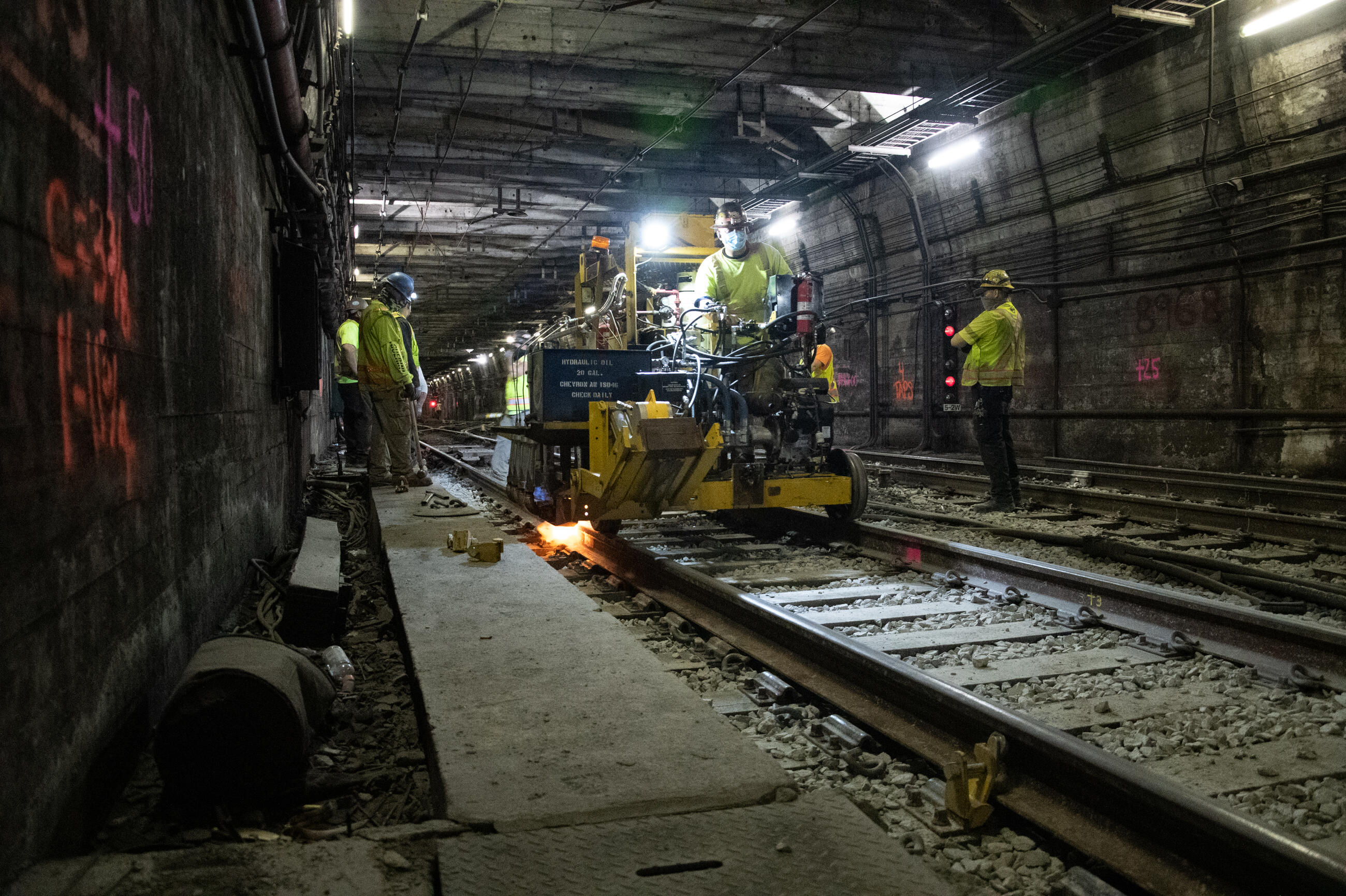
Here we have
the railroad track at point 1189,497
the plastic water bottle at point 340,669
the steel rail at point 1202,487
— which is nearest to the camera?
the plastic water bottle at point 340,669

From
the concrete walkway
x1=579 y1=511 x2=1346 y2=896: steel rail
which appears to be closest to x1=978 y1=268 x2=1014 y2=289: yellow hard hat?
x1=579 y1=511 x2=1346 y2=896: steel rail

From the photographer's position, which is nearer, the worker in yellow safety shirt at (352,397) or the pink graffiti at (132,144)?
the pink graffiti at (132,144)

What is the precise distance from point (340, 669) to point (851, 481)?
15.2 ft

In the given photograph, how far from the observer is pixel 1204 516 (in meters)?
7.96

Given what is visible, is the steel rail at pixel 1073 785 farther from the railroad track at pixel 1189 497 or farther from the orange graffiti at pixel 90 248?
the railroad track at pixel 1189 497

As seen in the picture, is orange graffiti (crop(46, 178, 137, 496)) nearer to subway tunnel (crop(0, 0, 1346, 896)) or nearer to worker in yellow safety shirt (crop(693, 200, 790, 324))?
subway tunnel (crop(0, 0, 1346, 896))

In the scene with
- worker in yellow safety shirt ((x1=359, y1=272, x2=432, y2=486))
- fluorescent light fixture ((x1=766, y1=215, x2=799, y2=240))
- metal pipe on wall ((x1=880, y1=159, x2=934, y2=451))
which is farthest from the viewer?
fluorescent light fixture ((x1=766, y1=215, x2=799, y2=240))

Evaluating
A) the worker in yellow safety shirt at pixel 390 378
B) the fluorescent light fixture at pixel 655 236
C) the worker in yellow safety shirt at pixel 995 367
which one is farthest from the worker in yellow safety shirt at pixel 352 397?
the worker in yellow safety shirt at pixel 995 367

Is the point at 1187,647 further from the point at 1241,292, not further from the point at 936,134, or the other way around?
the point at 936,134

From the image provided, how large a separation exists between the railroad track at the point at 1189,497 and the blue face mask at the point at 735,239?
13.8ft

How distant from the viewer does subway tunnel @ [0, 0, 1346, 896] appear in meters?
2.15

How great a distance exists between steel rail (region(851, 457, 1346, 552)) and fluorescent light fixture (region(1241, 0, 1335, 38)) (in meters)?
5.05

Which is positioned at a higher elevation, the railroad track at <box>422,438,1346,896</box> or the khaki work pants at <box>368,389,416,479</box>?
the khaki work pants at <box>368,389,416,479</box>

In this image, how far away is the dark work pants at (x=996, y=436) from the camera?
8.80 metres
